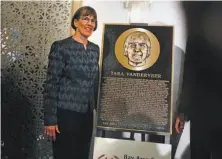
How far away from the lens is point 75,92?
44.4 inches

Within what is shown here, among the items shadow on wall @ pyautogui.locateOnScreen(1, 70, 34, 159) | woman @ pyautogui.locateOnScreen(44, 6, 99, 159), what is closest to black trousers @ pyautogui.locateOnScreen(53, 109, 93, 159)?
woman @ pyautogui.locateOnScreen(44, 6, 99, 159)

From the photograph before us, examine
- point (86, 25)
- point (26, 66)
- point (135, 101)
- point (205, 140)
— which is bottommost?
point (205, 140)

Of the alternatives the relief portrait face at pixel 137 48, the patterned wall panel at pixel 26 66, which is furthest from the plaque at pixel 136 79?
the patterned wall panel at pixel 26 66

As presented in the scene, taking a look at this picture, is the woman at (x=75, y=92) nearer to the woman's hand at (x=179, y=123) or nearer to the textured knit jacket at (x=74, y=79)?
the textured knit jacket at (x=74, y=79)

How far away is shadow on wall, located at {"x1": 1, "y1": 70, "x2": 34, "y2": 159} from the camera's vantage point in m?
1.19

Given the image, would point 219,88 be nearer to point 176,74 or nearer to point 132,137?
point 176,74

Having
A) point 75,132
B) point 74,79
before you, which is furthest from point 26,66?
point 75,132

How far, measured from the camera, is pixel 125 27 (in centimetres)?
113

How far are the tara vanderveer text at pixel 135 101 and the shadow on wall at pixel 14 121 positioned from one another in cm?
36

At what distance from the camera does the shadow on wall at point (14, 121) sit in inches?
46.8

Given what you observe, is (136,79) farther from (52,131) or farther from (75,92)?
(52,131)

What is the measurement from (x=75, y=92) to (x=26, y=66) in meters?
0.27

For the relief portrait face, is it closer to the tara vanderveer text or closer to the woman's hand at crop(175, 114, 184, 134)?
the tara vanderveer text

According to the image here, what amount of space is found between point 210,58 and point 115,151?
1.85 feet
